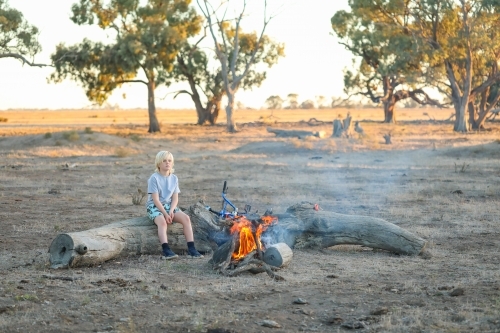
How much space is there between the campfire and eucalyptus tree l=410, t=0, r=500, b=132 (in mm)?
34376

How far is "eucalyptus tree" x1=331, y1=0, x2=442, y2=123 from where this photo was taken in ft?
153

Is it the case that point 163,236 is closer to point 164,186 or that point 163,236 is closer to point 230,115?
point 164,186

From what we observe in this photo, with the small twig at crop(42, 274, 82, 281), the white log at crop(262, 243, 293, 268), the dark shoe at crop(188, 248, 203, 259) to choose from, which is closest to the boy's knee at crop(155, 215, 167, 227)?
the dark shoe at crop(188, 248, 203, 259)

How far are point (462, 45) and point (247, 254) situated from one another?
3823 centimetres

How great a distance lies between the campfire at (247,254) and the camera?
8445 mm

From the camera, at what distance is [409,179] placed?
2012cm

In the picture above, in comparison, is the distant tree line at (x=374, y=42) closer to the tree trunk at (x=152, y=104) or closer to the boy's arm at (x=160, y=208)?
the tree trunk at (x=152, y=104)

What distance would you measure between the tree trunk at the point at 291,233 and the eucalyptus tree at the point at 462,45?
33.0 meters

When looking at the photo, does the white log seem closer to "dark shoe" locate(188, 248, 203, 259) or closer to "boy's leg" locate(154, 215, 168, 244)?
"dark shoe" locate(188, 248, 203, 259)

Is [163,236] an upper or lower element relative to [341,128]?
lower

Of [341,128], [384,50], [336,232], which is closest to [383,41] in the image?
[384,50]

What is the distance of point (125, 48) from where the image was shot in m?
43.3

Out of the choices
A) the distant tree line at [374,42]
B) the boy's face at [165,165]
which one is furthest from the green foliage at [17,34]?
the boy's face at [165,165]

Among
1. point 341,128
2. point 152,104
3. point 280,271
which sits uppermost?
point 152,104
